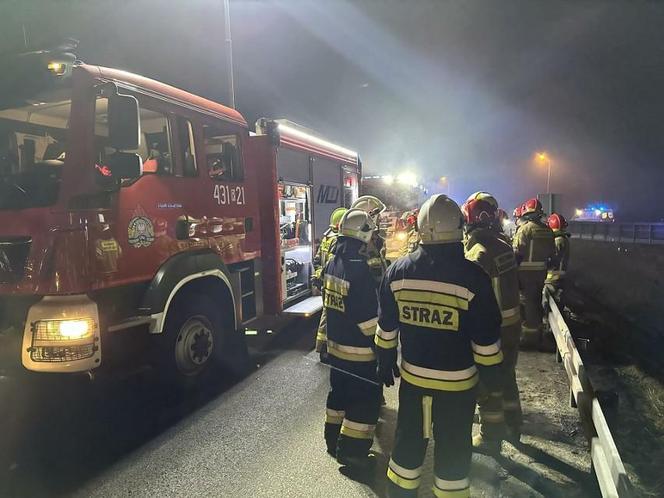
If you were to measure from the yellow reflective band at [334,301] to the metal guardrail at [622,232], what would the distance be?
19.2 meters

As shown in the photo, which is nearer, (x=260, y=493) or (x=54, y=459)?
(x=260, y=493)

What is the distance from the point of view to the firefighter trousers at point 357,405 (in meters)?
3.23

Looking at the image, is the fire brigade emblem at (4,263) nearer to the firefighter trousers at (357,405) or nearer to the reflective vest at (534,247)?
the firefighter trousers at (357,405)

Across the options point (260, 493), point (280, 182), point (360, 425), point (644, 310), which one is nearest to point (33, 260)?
point (260, 493)

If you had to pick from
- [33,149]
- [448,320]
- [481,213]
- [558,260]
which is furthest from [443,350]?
[558,260]

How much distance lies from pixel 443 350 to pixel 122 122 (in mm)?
2741

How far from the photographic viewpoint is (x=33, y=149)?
4.13 m

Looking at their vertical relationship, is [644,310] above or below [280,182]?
below

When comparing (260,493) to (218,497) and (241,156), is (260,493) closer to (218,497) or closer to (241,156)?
(218,497)

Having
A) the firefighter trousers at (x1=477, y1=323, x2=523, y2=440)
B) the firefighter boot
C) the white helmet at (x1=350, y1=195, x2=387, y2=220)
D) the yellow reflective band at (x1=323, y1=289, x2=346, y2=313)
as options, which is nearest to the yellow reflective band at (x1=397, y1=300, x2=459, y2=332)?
the yellow reflective band at (x1=323, y1=289, x2=346, y2=313)

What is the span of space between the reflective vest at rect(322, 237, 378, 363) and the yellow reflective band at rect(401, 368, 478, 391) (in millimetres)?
734

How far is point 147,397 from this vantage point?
4598 mm

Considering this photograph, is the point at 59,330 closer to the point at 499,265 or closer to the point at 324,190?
the point at 499,265

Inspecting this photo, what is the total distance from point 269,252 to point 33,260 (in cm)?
305
